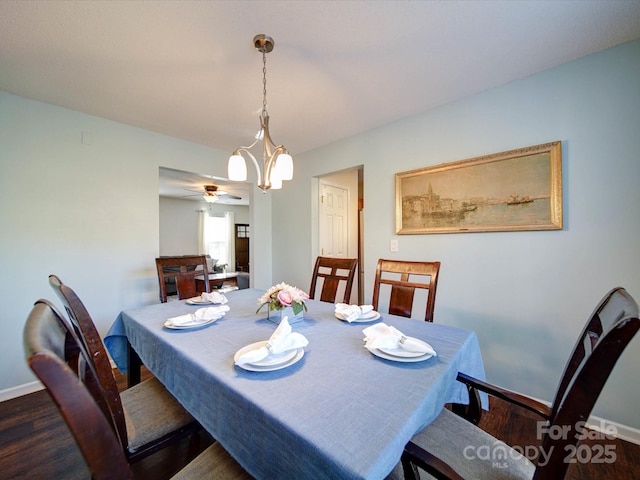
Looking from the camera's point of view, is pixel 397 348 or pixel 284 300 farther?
pixel 284 300

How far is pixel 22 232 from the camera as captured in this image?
6.90ft

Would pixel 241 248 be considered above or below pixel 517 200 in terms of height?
below

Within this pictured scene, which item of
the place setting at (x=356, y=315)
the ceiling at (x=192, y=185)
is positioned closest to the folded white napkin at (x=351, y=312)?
the place setting at (x=356, y=315)

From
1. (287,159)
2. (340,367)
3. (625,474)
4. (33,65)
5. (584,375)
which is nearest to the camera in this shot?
(584,375)

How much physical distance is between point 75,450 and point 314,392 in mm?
1794

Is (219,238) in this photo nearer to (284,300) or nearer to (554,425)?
(284,300)

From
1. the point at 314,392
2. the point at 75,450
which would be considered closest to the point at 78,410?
the point at 314,392

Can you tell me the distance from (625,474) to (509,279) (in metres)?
1.11

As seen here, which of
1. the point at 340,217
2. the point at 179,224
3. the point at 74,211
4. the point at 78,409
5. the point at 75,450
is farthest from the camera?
the point at 179,224

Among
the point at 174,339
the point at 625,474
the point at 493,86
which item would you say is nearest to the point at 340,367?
the point at 174,339

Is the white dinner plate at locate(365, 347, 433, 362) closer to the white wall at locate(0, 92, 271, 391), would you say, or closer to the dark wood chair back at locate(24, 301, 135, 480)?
the dark wood chair back at locate(24, 301, 135, 480)

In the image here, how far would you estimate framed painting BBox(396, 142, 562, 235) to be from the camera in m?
1.80

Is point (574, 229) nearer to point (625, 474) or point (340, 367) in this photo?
point (625, 474)

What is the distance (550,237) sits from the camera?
1.81m
